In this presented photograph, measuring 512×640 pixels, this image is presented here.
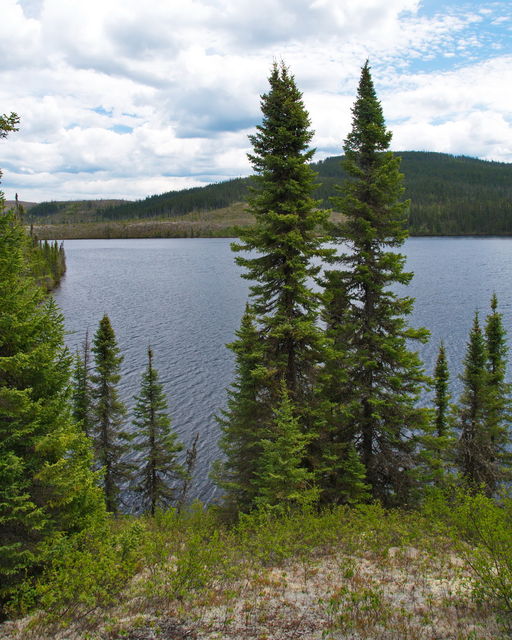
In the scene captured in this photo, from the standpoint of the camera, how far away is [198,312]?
2608 inches

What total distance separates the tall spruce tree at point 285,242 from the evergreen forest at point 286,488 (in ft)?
0.25

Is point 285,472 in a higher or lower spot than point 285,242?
lower

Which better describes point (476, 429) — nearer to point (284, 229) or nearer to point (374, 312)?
point (374, 312)

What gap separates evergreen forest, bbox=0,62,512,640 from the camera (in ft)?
27.5

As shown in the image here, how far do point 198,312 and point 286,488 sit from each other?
53.5m

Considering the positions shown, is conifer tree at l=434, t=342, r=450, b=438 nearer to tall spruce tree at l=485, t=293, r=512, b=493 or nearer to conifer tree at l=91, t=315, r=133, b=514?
tall spruce tree at l=485, t=293, r=512, b=493

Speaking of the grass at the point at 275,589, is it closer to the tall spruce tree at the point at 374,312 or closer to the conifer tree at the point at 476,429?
the tall spruce tree at the point at 374,312

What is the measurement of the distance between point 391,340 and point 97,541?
11.6 m

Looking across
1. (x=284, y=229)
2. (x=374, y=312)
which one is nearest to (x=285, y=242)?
(x=284, y=229)

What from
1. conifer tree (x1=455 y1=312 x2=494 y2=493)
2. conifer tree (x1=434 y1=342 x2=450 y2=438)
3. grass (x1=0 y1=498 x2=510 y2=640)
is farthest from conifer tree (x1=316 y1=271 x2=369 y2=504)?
conifer tree (x1=434 y1=342 x2=450 y2=438)

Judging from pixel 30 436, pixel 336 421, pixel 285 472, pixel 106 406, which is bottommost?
pixel 106 406

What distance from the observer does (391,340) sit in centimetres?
1590

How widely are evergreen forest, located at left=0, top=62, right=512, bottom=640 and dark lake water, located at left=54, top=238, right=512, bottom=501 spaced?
374 centimetres

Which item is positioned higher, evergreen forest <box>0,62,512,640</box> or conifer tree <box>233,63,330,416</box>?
conifer tree <box>233,63,330,416</box>
